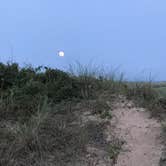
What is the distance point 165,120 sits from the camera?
25.9 feet

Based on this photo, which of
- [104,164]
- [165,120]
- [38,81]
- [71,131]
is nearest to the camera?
[104,164]

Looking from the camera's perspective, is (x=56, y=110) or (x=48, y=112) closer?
(x=48, y=112)

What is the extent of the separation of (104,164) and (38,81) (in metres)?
2.56

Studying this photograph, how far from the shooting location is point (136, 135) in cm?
761

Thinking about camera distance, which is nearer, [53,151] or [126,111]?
[53,151]

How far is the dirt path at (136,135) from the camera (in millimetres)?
6961

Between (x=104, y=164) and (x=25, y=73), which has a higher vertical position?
(x=25, y=73)

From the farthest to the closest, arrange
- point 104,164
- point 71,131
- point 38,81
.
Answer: point 38,81 < point 71,131 < point 104,164

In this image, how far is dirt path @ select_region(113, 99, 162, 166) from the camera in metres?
6.96

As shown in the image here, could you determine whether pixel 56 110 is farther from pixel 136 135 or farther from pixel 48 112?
pixel 136 135

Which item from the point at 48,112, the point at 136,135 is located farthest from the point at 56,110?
the point at 136,135

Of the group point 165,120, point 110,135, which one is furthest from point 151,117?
point 110,135

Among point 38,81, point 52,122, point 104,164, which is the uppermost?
point 38,81

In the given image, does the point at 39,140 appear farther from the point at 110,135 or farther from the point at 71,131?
the point at 110,135
